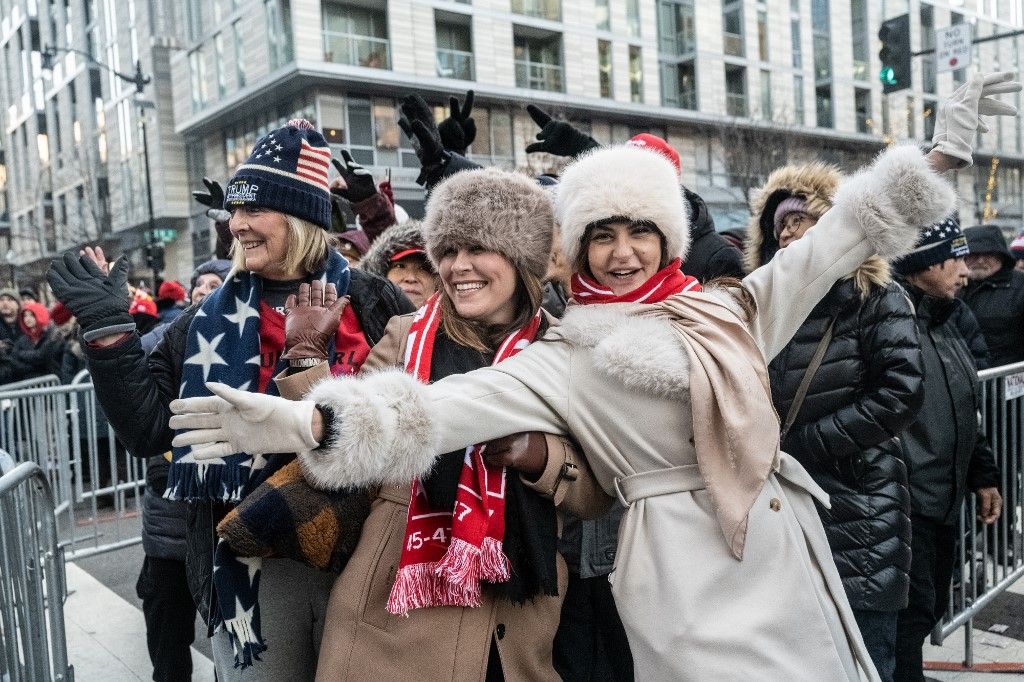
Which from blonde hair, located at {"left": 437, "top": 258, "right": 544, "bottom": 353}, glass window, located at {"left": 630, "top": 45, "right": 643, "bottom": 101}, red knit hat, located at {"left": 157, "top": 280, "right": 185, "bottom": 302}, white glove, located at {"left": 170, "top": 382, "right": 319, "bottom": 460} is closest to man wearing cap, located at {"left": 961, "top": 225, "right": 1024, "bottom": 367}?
blonde hair, located at {"left": 437, "top": 258, "right": 544, "bottom": 353}

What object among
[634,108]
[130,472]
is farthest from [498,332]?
[634,108]

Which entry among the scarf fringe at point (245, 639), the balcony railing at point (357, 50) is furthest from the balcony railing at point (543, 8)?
the scarf fringe at point (245, 639)

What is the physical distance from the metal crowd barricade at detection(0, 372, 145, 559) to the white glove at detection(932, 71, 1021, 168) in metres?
5.77

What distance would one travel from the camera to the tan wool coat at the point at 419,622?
205 centimetres

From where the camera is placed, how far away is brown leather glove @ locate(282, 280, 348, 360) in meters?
2.19

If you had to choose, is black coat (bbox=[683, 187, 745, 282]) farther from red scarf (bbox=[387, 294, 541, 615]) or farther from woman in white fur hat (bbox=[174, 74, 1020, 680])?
red scarf (bbox=[387, 294, 541, 615])

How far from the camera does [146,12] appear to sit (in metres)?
33.3

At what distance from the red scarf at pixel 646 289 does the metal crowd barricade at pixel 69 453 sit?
5049 mm

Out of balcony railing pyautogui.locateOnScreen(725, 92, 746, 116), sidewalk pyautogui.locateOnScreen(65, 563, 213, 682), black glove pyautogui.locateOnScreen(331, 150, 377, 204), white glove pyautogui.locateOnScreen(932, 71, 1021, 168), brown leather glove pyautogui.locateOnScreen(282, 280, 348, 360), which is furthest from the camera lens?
balcony railing pyautogui.locateOnScreen(725, 92, 746, 116)

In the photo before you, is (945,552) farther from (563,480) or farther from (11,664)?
(11,664)

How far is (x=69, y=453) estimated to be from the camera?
6.61m

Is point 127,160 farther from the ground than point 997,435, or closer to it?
farther from the ground

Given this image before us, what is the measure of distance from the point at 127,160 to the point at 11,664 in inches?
1494

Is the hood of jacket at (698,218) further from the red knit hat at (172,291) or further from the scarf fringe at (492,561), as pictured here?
the red knit hat at (172,291)
